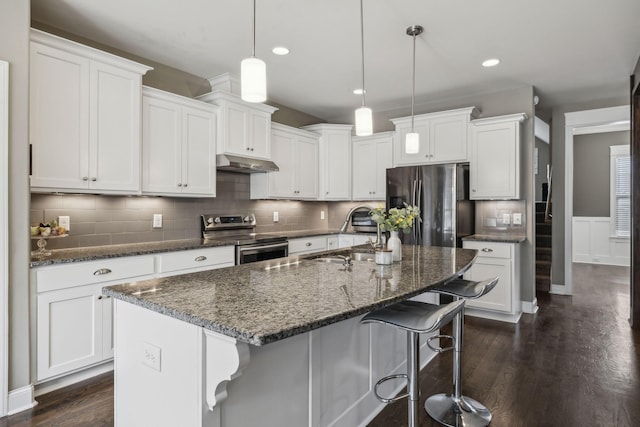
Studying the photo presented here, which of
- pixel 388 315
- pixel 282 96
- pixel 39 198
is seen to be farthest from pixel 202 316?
pixel 282 96

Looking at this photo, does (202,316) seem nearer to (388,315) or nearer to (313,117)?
(388,315)

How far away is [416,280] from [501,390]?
1.35 m

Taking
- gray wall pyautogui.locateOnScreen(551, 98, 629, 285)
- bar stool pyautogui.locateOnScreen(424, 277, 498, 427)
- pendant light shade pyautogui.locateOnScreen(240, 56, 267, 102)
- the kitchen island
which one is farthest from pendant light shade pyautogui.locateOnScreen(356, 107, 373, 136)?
gray wall pyautogui.locateOnScreen(551, 98, 629, 285)

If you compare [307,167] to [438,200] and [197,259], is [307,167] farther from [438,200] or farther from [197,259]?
[197,259]

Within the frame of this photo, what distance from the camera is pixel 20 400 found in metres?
2.18

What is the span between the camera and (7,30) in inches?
84.7

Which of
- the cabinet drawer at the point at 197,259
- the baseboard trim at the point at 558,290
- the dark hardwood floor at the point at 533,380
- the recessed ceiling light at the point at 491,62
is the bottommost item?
the dark hardwood floor at the point at 533,380

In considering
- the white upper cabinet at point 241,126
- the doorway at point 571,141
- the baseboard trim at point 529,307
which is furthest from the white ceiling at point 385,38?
the baseboard trim at point 529,307

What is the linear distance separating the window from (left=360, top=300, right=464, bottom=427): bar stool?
25.4 feet

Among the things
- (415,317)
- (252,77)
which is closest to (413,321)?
(415,317)

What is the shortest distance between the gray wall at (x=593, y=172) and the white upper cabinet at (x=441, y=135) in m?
4.98

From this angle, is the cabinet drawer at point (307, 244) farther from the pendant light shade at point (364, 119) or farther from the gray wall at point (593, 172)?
the gray wall at point (593, 172)

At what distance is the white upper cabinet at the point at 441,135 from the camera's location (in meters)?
4.28

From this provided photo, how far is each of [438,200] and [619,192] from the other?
18.9 feet
